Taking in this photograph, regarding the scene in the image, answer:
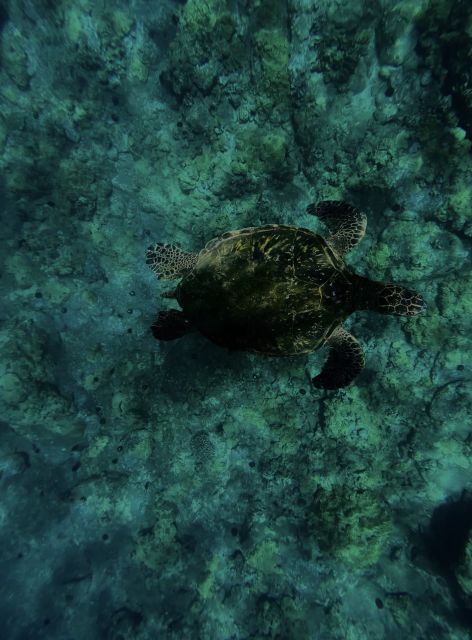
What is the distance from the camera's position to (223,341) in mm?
4812

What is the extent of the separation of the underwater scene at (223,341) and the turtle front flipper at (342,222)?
4cm

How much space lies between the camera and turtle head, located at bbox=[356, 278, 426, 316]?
474 cm

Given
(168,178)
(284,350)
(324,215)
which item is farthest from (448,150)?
(168,178)

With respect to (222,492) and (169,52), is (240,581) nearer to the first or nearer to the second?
(222,492)

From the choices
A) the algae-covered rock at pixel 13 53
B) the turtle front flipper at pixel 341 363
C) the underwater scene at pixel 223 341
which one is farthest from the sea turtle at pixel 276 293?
the algae-covered rock at pixel 13 53

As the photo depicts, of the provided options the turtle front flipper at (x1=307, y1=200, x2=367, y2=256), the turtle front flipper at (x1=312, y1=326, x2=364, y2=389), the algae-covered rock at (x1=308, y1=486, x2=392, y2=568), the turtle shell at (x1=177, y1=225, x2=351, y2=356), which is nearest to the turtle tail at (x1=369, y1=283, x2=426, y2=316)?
the turtle shell at (x1=177, y1=225, x2=351, y2=356)

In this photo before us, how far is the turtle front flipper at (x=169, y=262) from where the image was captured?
5895 mm

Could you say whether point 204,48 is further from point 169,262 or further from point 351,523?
point 351,523

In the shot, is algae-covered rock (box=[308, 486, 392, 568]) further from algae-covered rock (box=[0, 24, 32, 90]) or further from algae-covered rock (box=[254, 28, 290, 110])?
algae-covered rock (box=[0, 24, 32, 90])

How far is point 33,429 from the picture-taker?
1001 cm

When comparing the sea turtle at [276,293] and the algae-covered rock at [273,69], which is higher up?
the algae-covered rock at [273,69]

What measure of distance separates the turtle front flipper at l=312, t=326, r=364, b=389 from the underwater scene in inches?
1.6

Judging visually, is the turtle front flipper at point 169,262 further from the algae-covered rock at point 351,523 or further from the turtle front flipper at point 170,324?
the algae-covered rock at point 351,523

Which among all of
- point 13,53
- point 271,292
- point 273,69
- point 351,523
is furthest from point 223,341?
point 13,53
